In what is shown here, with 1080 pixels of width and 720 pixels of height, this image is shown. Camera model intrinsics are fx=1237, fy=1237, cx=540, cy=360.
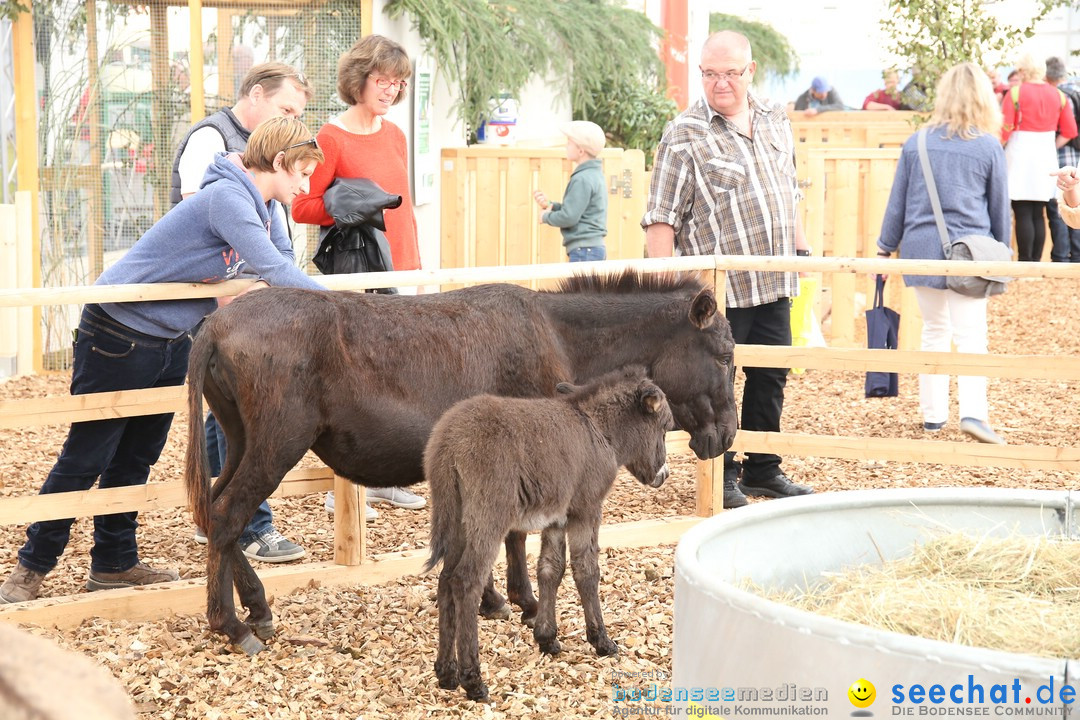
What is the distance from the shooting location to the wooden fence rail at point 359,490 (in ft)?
14.5

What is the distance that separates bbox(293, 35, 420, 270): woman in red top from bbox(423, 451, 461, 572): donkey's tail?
87.1 inches

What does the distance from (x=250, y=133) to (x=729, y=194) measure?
7.60 feet

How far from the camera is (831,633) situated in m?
1.97

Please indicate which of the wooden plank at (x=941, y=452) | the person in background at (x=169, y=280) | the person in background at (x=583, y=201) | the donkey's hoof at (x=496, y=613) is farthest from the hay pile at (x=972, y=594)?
the person in background at (x=583, y=201)

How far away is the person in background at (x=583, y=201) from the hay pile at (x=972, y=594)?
6.96 m

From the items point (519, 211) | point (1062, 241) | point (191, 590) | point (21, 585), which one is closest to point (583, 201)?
point (519, 211)

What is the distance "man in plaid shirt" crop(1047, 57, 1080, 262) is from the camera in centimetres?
1341

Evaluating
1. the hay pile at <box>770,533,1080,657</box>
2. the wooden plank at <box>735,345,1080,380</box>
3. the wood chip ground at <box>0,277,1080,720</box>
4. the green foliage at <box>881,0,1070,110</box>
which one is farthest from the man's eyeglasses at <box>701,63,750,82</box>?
the green foliage at <box>881,0,1070,110</box>

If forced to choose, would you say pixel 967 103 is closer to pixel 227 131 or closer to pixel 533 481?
pixel 227 131

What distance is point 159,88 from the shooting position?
30.0 ft

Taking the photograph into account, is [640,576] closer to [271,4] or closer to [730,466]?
[730,466]

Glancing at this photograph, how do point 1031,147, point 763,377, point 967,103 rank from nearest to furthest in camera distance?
point 763,377, point 967,103, point 1031,147

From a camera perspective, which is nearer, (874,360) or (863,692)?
(863,692)

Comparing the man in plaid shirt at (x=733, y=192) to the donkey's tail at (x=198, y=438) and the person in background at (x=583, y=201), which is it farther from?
the person in background at (x=583, y=201)
